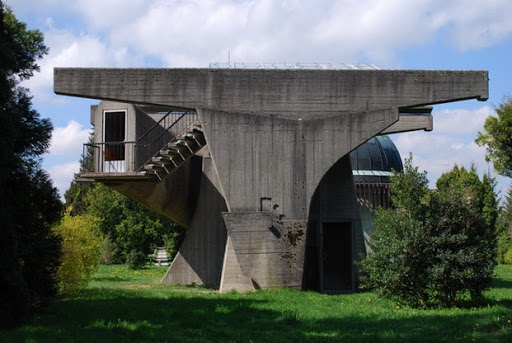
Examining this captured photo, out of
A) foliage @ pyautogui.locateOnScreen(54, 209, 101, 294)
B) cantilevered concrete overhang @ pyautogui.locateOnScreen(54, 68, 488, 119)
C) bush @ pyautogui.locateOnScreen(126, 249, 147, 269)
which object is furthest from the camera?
bush @ pyautogui.locateOnScreen(126, 249, 147, 269)

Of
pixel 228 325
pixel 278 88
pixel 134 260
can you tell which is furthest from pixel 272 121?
pixel 134 260

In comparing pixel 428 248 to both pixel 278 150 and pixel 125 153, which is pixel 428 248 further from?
pixel 125 153

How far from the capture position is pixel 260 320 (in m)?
15.7

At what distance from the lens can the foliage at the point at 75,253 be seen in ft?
70.9

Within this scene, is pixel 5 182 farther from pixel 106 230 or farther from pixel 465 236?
pixel 106 230

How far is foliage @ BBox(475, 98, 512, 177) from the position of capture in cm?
1817

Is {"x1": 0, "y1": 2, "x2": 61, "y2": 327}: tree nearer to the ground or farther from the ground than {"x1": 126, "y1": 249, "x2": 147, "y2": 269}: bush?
farther from the ground

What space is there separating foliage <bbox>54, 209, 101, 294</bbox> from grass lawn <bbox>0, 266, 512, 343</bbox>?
4.05 feet

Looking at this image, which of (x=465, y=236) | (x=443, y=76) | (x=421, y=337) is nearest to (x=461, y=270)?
(x=465, y=236)

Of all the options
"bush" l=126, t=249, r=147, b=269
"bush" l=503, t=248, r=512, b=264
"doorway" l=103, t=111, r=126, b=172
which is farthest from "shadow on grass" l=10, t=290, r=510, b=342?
"bush" l=503, t=248, r=512, b=264

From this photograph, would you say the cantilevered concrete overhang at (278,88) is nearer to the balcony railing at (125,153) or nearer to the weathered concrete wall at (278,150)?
the weathered concrete wall at (278,150)

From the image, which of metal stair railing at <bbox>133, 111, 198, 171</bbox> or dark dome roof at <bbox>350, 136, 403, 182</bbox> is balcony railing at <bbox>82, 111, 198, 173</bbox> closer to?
metal stair railing at <bbox>133, 111, 198, 171</bbox>

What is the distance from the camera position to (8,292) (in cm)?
1425

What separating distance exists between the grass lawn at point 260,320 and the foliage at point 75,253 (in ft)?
4.05
